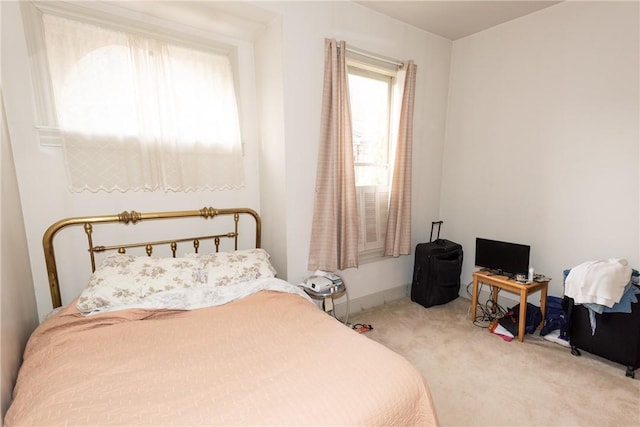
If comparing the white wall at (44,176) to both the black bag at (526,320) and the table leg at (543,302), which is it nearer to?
the black bag at (526,320)

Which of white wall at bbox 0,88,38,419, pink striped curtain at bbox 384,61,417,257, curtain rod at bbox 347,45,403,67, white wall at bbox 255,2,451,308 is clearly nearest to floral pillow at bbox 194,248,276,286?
white wall at bbox 255,2,451,308

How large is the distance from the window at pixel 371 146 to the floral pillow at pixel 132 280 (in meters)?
1.60

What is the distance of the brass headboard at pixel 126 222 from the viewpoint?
1891 mm

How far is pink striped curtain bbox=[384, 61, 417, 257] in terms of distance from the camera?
2861 millimetres

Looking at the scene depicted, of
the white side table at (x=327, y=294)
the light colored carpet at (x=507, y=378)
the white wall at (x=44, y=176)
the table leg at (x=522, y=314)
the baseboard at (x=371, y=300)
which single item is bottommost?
the light colored carpet at (x=507, y=378)

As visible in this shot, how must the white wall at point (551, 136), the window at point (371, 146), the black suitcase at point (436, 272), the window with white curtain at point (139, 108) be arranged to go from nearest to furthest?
1. the window with white curtain at point (139, 108)
2. the white wall at point (551, 136)
3. the window at point (371, 146)
4. the black suitcase at point (436, 272)

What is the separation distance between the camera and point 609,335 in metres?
2.08

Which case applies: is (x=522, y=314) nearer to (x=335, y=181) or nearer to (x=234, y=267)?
(x=335, y=181)

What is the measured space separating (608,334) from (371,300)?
5.94 feet

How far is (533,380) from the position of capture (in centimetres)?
200

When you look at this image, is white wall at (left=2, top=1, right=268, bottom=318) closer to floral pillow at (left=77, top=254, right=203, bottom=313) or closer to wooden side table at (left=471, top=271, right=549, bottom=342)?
floral pillow at (left=77, top=254, right=203, bottom=313)

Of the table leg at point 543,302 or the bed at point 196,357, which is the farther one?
the table leg at point 543,302

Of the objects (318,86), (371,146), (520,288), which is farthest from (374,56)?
(520,288)

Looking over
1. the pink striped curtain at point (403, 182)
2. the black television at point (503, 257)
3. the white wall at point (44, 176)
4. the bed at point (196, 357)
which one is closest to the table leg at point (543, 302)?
the black television at point (503, 257)
